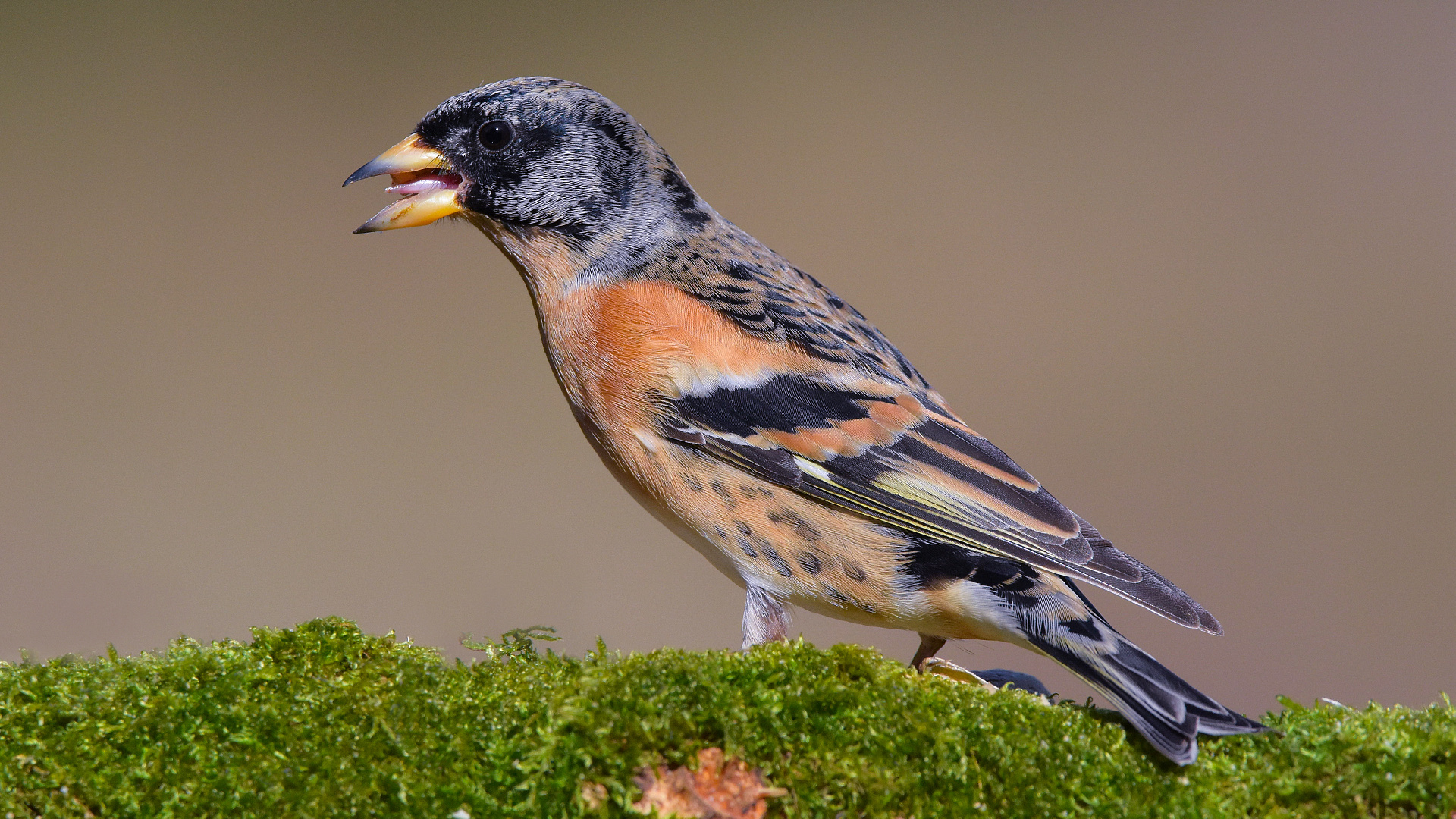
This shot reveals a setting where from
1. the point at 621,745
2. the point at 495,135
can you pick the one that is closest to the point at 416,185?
the point at 495,135

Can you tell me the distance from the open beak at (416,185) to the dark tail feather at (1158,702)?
206 cm

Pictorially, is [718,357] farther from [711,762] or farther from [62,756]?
[62,756]

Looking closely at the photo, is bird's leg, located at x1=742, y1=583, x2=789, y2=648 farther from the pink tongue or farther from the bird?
the pink tongue

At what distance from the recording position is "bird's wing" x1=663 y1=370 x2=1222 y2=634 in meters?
2.17

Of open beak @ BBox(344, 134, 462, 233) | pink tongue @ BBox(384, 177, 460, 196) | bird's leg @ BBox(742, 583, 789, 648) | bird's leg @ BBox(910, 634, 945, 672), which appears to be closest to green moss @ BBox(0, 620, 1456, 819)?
bird's leg @ BBox(742, 583, 789, 648)

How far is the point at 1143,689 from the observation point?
70.5 inches

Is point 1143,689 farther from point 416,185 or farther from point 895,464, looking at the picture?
point 416,185

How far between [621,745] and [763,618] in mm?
912

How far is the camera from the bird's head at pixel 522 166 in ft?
9.05

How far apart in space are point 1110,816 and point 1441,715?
2.46ft

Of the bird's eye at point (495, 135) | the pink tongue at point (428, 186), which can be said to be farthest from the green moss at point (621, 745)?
the bird's eye at point (495, 135)

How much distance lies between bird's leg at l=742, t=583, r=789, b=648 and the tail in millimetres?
638

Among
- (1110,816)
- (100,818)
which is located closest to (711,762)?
(1110,816)

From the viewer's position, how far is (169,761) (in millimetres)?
1553
